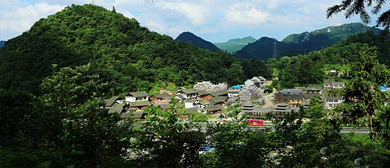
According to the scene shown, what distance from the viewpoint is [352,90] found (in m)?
7.73

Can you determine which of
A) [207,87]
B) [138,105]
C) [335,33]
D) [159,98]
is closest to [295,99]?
[207,87]

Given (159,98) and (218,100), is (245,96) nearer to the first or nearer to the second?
(218,100)

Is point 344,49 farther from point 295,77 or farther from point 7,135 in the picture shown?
point 7,135

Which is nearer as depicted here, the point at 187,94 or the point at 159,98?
the point at 159,98

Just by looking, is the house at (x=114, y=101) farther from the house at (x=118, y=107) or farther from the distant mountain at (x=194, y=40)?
the distant mountain at (x=194, y=40)

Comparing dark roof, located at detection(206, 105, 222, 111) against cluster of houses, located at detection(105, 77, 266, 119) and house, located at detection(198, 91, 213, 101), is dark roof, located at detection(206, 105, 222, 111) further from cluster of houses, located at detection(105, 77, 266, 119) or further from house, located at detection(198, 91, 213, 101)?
house, located at detection(198, 91, 213, 101)

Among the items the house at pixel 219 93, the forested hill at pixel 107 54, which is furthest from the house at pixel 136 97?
the house at pixel 219 93

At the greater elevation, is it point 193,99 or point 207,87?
point 207,87

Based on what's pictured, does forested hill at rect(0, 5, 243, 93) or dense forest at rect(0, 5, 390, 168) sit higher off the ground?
forested hill at rect(0, 5, 243, 93)

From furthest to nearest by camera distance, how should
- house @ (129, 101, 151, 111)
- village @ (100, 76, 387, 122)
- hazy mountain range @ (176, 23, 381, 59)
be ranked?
hazy mountain range @ (176, 23, 381, 59), house @ (129, 101, 151, 111), village @ (100, 76, 387, 122)

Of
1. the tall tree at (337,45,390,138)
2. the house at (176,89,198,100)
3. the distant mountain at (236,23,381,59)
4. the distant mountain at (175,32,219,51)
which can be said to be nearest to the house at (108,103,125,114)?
the house at (176,89,198,100)

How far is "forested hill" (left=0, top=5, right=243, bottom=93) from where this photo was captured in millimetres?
25578

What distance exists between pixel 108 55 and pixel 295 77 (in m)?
19.1

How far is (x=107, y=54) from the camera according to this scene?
1208 inches
